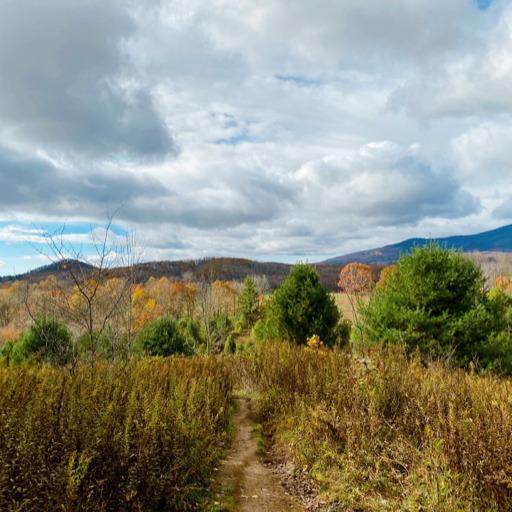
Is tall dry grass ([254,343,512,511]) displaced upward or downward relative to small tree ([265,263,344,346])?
downward

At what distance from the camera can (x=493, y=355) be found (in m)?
9.03

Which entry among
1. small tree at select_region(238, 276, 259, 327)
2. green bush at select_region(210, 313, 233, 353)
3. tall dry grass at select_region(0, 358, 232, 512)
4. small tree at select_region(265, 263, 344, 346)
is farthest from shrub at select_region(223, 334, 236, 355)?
tall dry grass at select_region(0, 358, 232, 512)

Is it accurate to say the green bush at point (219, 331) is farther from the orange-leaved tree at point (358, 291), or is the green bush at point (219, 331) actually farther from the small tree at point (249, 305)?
the orange-leaved tree at point (358, 291)

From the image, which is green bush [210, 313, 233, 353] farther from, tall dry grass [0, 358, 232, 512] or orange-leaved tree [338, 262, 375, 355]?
tall dry grass [0, 358, 232, 512]

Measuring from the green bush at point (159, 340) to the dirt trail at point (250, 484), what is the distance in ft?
22.7

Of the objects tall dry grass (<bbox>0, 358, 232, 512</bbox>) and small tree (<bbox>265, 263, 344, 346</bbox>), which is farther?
small tree (<bbox>265, 263, 344, 346</bbox>)

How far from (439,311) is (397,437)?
6.06 metres

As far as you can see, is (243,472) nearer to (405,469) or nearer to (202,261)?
(405,469)

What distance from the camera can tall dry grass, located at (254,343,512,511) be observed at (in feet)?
10.3

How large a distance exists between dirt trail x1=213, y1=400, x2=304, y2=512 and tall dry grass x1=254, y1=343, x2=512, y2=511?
1.45 ft

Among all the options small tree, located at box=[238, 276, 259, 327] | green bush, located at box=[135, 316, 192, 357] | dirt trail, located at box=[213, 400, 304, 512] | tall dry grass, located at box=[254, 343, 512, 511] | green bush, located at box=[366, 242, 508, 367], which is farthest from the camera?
small tree, located at box=[238, 276, 259, 327]

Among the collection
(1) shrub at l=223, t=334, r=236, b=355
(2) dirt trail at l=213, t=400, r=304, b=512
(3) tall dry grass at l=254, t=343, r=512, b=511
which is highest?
(3) tall dry grass at l=254, t=343, r=512, b=511

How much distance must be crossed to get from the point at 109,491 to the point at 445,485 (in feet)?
9.23

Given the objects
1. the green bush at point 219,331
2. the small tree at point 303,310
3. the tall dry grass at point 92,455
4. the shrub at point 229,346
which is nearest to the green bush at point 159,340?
the small tree at point 303,310
